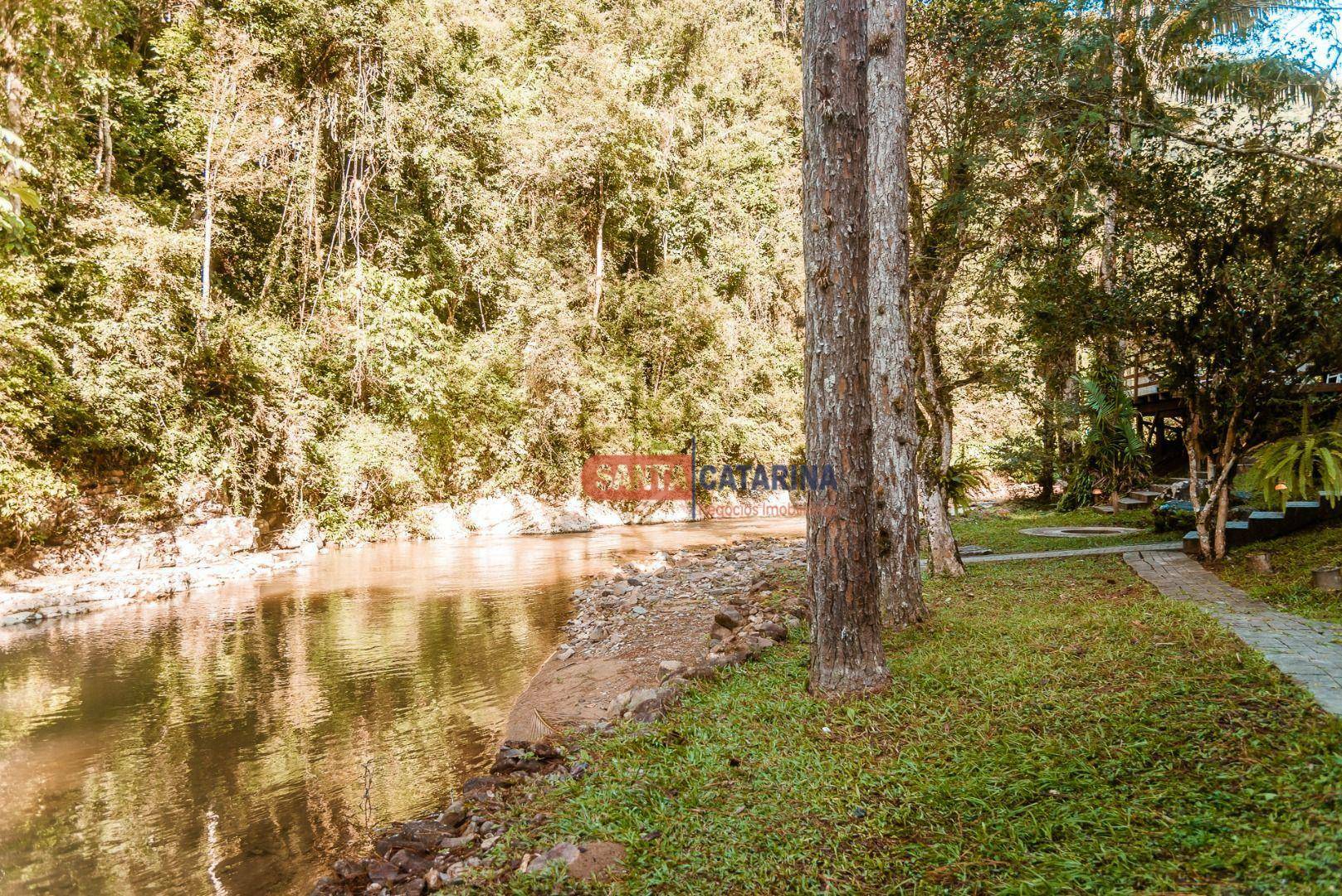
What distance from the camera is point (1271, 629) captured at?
4.88 metres

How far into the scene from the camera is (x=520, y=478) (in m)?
19.4

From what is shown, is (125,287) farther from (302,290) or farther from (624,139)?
(624,139)

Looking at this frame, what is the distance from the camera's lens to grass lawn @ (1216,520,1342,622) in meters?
5.52

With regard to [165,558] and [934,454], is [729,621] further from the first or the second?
[165,558]

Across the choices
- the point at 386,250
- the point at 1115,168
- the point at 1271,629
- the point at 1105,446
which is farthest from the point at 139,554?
the point at 1105,446

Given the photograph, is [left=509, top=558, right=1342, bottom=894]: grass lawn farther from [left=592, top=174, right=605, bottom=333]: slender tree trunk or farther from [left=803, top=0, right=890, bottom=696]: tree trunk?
[left=592, top=174, right=605, bottom=333]: slender tree trunk

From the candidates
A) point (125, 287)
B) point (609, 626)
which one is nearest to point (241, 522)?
point (125, 287)

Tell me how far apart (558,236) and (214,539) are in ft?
41.3

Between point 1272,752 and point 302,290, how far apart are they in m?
17.7

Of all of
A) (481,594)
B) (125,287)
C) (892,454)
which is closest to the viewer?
(892,454)

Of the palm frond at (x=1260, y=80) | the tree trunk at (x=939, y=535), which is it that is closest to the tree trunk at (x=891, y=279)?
the tree trunk at (x=939, y=535)

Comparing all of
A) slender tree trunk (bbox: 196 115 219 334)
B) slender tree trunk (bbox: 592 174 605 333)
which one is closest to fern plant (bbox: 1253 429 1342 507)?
slender tree trunk (bbox: 196 115 219 334)

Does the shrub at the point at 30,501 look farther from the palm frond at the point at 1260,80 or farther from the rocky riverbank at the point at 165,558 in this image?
the palm frond at the point at 1260,80

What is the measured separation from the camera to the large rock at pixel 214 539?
12516mm
